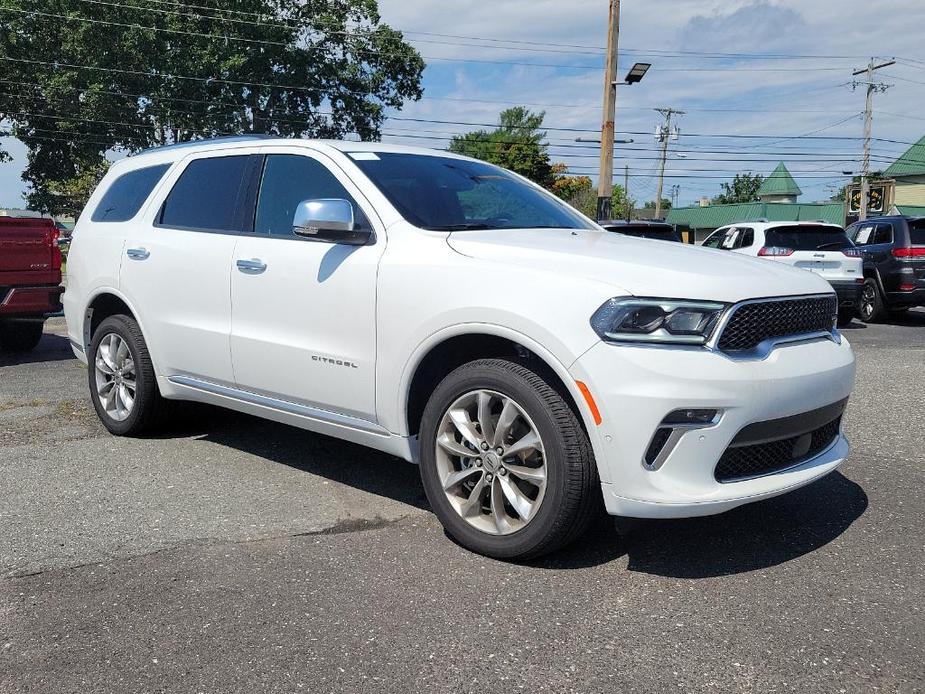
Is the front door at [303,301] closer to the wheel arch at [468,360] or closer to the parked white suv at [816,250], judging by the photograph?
the wheel arch at [468,360]

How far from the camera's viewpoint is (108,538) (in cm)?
384

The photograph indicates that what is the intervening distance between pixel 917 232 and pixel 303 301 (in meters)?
12.4

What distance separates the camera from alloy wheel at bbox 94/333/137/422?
5.42 metres

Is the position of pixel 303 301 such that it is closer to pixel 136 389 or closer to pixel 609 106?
pixel 136 389

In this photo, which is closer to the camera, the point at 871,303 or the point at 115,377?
the point at 115,377

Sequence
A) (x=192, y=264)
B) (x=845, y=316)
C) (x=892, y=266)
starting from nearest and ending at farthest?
(x=192, y=264) → (x=845, y=316) → (x=892, y=266)

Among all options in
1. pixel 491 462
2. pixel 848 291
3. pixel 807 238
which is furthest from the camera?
pixel 807 238

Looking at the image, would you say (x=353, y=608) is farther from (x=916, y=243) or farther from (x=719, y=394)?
(x=916, y=243)

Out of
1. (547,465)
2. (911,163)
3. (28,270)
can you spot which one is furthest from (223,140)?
(911,163)

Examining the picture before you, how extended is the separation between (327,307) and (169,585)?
1.43 m

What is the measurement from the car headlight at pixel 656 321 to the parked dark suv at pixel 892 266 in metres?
11.8

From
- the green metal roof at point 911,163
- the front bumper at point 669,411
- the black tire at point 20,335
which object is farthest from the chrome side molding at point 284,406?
the green metal roof at point 911,163

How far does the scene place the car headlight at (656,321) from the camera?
124 inches

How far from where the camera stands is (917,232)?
13.7 m
